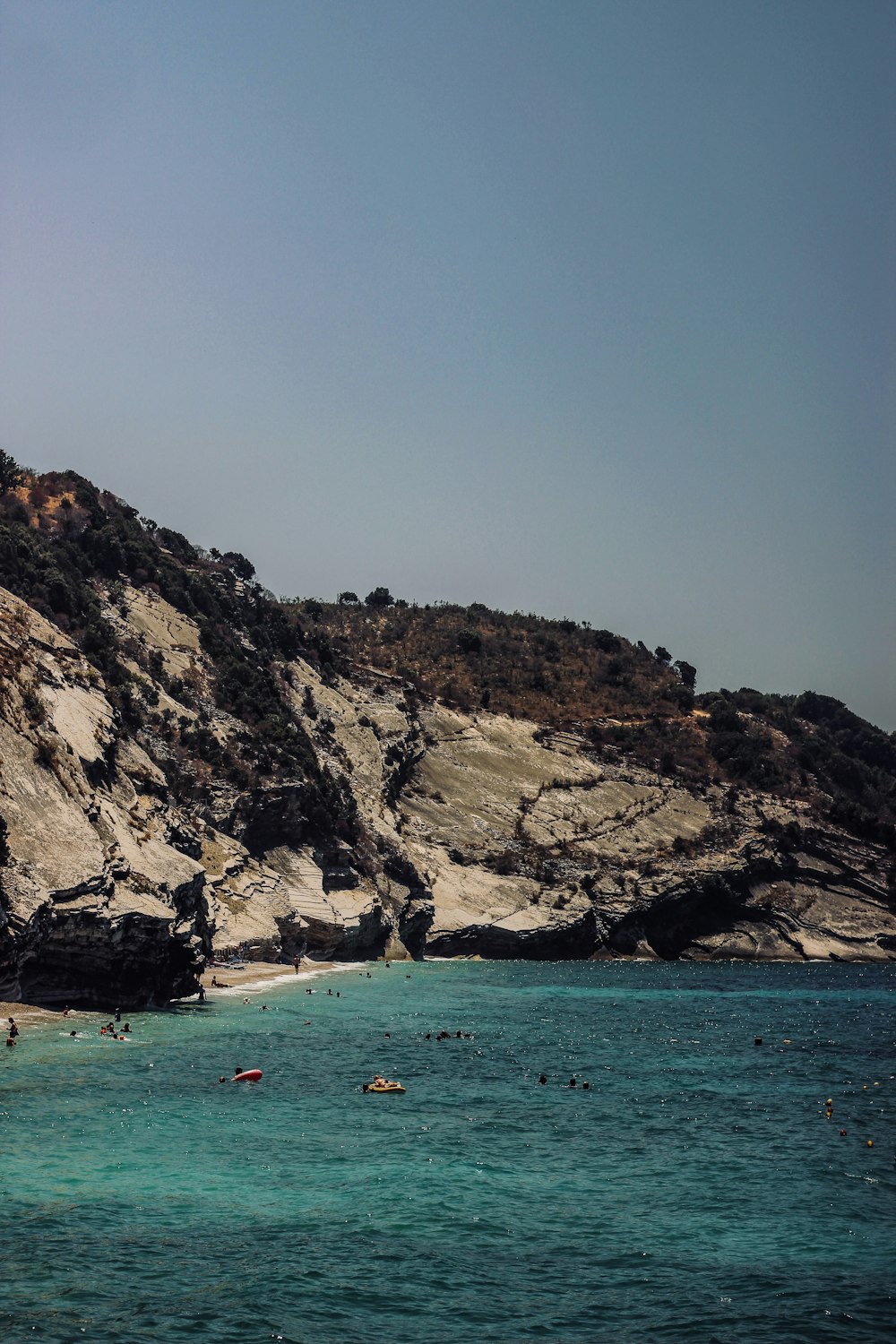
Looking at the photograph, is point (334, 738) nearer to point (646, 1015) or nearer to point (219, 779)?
point (219, 779)

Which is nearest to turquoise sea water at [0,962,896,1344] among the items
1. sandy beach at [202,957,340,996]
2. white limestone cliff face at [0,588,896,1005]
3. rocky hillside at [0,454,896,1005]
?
white limestone cliff face at [0,588,896,1005]

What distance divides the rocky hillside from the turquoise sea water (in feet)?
37.3

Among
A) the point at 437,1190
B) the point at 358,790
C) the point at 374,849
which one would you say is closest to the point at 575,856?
the point at 374,849

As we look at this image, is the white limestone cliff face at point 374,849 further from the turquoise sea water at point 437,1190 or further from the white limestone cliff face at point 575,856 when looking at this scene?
the turquoise sea water at point 437,1190

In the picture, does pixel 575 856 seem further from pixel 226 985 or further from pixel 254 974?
pixel 226 985

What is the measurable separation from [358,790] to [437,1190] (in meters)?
79.6

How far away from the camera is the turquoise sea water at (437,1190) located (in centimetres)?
1820

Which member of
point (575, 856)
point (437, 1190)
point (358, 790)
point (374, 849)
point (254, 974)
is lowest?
point (254, 974)

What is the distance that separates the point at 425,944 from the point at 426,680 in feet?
151

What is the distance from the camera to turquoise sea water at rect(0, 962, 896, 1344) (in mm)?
18203

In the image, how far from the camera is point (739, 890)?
105 metres

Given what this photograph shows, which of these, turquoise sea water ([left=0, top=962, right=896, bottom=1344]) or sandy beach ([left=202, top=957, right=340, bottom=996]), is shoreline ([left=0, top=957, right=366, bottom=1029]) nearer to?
sandy beach ([left=202, top=957, right=340, bottom=996])

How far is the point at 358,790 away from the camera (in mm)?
104500

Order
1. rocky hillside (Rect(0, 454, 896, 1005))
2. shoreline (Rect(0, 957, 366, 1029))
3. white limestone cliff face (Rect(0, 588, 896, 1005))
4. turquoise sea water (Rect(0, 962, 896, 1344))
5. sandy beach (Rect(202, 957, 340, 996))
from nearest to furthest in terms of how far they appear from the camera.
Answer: turquoise sea water (Rect(0, 962, 896, 1344)) < shoreline (Rect(0, 957, 366, 1029)) < white limestone cliff face (Rect(0, 588, 896, 1005)) < rocky hillside (Rect(0, 454, 896, 1005)) < sandy beach (Rect(202, 957, 340, 996))
